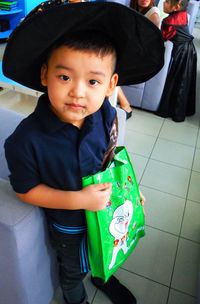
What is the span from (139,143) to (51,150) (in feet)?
5.24

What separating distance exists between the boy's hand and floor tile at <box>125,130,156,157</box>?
54.6 inches

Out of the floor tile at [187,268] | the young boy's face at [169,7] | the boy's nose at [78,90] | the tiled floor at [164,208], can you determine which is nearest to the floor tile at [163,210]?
the tiled floor at [164,208]

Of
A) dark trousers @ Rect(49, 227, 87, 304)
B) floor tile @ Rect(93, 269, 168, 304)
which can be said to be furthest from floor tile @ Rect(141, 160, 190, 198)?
dark trousers @ Rect(49, 227, 87, 304)

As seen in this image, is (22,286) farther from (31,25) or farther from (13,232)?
(31,25)

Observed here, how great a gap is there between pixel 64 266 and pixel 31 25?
30.0 inches

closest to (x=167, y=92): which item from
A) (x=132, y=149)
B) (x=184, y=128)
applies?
(x=184, y=128)

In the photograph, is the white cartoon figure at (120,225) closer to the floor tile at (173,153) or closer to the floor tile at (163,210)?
the floor tile at (163,210)

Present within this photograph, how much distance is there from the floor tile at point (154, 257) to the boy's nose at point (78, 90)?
99cm

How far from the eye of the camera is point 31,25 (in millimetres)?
552

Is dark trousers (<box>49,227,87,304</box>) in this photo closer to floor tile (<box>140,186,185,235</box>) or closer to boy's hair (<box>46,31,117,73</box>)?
boy's hair (<box>46,31,117,73</box>)

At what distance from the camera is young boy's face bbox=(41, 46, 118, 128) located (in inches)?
23.9

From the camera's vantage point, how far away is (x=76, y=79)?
616 millimetres

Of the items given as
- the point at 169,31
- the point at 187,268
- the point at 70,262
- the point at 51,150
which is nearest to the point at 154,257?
the point at 187,268

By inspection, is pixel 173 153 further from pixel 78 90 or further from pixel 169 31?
pixel 78 90
